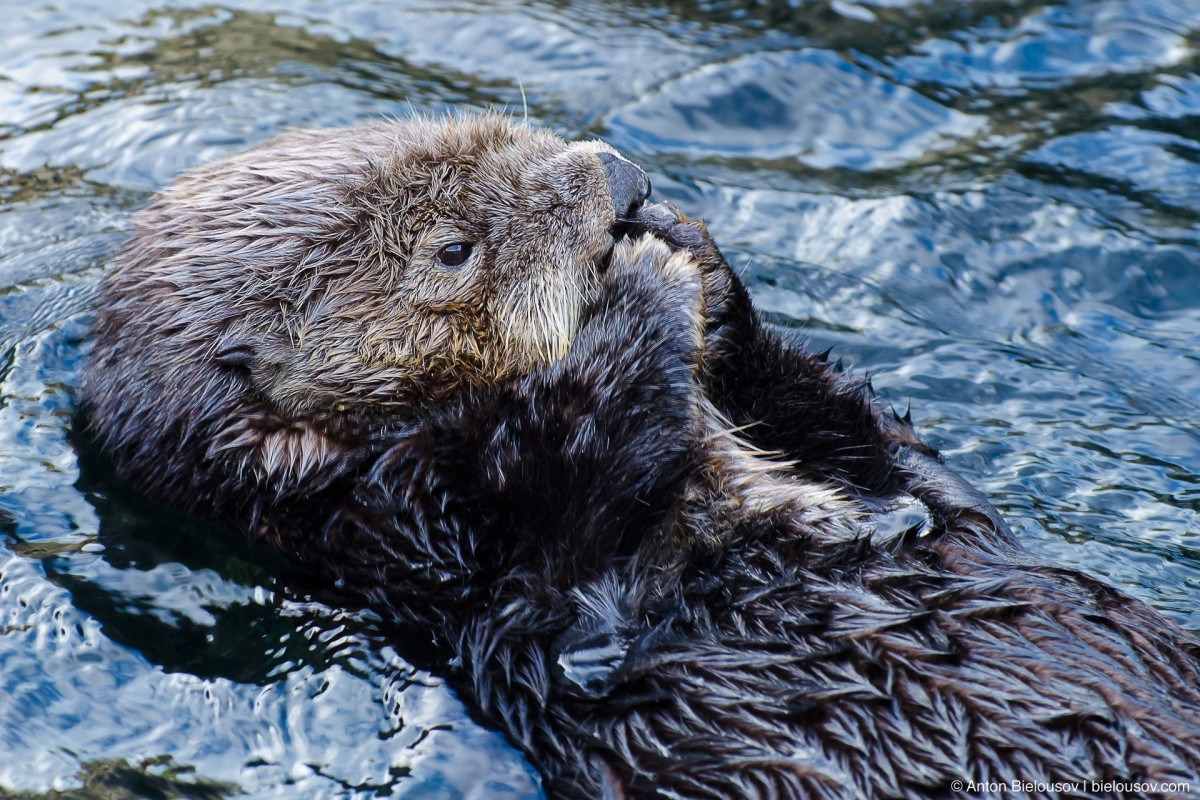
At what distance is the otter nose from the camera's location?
3.20m

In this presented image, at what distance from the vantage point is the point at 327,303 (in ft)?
10.0

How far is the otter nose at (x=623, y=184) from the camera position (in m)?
3.20

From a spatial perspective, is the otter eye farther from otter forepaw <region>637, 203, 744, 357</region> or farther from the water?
the water

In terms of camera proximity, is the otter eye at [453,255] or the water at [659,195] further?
the otter eye at [453,255]

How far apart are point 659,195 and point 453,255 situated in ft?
7.23

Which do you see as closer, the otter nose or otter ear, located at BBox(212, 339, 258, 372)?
otter ear, located at BBox(212, 339, 258, 372)

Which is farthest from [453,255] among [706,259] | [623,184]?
[706,259]

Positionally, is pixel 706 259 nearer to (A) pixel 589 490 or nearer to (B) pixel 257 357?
(A) pixel 589 490

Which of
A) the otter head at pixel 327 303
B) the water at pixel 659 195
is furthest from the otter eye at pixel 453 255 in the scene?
the water at pixel 659 195

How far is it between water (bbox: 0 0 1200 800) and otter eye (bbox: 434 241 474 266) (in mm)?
945

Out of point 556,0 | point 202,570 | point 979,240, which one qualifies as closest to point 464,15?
point 556,0

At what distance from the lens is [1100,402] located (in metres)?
4.07

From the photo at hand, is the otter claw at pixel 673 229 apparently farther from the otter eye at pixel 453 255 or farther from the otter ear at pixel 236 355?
the otter ear at pixel 236 355

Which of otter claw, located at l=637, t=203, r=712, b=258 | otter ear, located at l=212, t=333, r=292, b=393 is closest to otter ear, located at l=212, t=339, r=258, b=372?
otter ear, located at l=212, t=333, r=292, b=393
